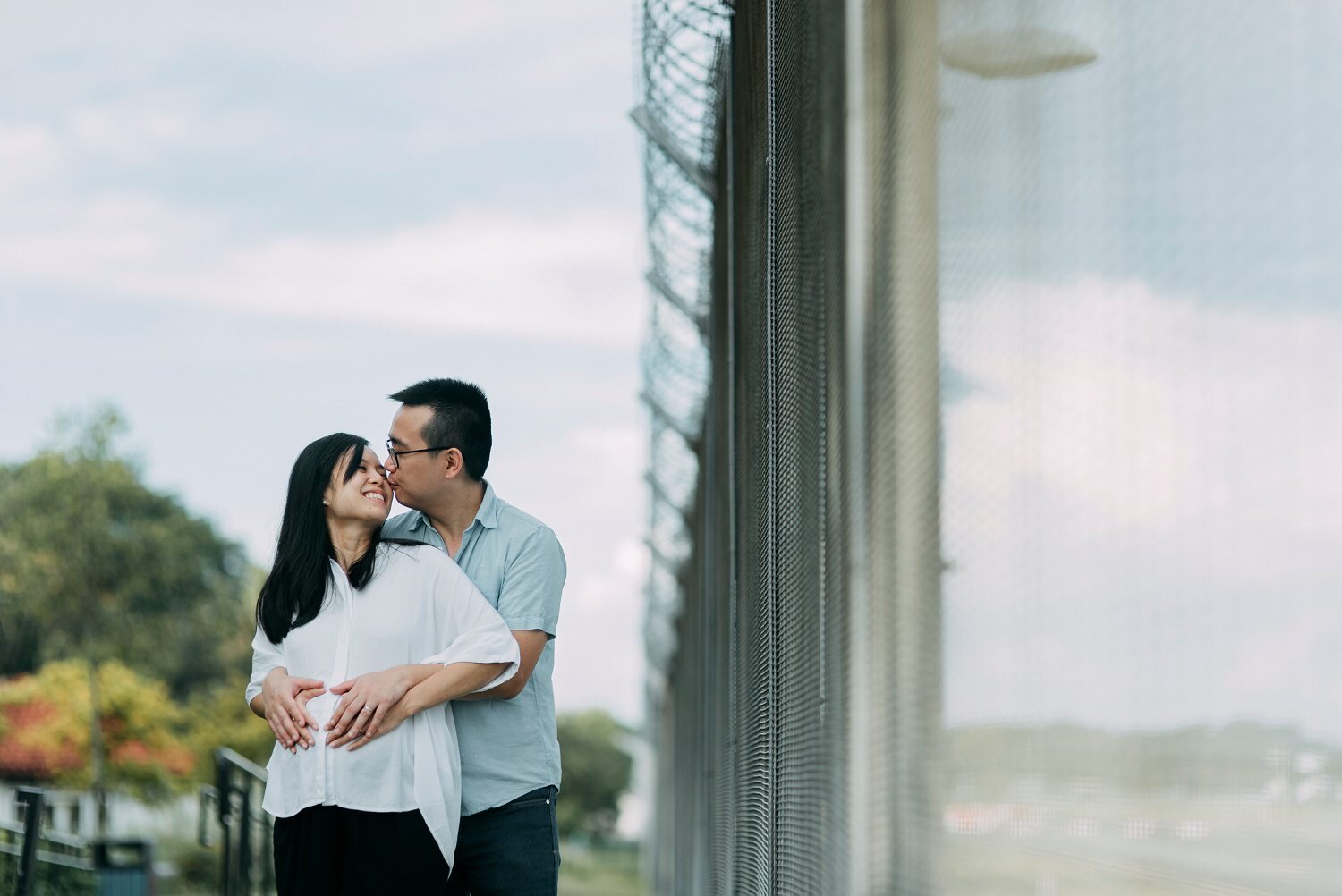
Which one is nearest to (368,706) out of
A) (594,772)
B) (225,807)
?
(225,807)

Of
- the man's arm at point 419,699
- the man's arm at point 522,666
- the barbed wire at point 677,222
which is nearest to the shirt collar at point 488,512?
the man's arm at point 522,666

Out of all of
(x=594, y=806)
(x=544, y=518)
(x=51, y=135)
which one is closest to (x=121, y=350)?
(x=51, y=135)

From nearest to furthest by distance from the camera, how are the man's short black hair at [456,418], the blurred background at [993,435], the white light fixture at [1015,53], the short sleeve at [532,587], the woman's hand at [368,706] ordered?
the blurred background at [993,435]
the white light fixture at [1015,53]
the woman's hand at [368,706]
the short sleeve at [532,587]
the man's short black hair at [456,418]

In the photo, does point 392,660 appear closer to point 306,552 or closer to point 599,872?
point 306,552

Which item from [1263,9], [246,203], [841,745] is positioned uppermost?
[246,203]

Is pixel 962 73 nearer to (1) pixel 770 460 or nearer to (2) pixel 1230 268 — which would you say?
(2) pixel 1230 268

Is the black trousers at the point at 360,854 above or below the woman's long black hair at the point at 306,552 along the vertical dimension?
below

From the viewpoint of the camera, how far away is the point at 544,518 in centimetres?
303

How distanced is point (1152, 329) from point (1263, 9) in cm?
17

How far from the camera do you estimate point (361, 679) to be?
8.43 feet

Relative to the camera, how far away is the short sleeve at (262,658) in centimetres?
273

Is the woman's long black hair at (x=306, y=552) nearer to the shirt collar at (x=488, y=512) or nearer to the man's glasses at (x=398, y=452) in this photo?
the man's glasses at (x=398, y=452)

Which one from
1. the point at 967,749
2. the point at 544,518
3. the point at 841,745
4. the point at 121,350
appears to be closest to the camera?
the point at 967,749

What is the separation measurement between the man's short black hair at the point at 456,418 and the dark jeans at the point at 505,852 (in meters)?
0.62
